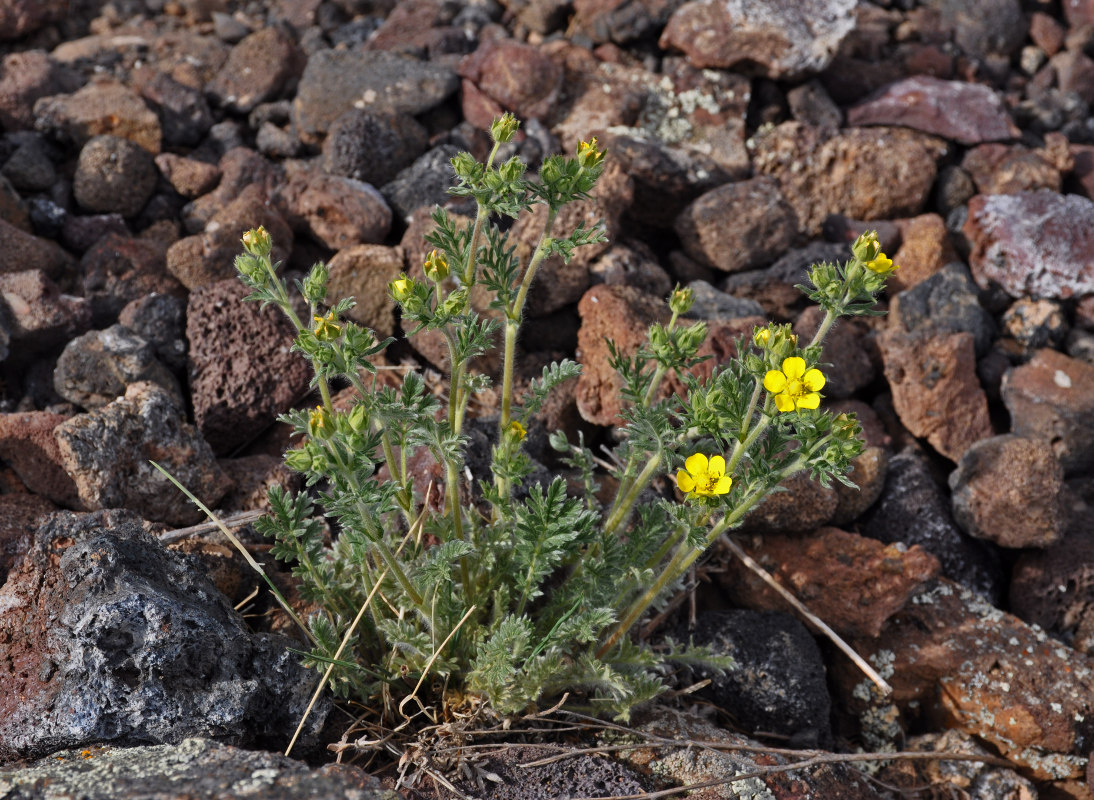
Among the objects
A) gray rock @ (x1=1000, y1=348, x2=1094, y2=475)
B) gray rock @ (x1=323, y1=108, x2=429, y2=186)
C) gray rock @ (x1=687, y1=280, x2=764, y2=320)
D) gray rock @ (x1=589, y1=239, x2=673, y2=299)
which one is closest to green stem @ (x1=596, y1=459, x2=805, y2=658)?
gray rock @ (x1=687, y1=280, x2=764, y2=320)

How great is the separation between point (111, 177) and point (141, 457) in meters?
2.06

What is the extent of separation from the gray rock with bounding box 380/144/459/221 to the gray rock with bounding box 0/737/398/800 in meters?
3.16

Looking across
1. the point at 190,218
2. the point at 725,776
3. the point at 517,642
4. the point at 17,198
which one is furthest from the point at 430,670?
the point at 17,198

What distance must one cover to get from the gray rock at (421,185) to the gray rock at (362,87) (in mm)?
521

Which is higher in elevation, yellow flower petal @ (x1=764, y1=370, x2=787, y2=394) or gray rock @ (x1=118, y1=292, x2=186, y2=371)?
yellow flower petal @ (x1=764, y1=370, x2=787, y2=394)

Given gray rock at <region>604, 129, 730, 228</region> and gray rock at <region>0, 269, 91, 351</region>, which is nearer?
gray rock at <region>0, 269, 91, 351</region>

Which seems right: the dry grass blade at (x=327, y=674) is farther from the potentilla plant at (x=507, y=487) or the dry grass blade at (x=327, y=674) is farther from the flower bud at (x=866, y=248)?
the flower bud at (x=866, y=248)

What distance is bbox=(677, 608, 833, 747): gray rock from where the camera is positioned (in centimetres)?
352

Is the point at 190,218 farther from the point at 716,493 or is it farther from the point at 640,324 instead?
the point at 716,493

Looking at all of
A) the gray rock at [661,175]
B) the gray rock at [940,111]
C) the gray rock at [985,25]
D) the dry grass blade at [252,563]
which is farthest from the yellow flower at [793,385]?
the gray rock at [985,25]

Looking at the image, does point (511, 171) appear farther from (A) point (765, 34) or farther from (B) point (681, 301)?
(A) point (765, 34)

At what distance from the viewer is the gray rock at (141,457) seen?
3.52 metres

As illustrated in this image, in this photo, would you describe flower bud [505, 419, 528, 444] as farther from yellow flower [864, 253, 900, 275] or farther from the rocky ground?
yellow flower [864, 253, 900, 275]

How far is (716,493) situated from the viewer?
2.54 m
